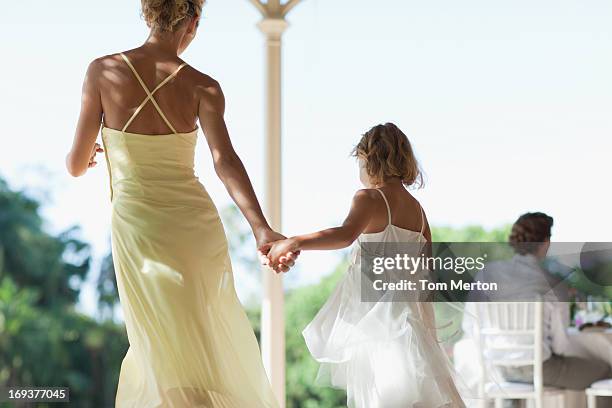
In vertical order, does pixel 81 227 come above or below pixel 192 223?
above

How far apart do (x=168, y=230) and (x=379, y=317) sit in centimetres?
83

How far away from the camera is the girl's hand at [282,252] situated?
9.39 ft

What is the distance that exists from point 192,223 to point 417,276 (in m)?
0.84

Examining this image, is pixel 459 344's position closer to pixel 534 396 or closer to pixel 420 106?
pixel 534 396

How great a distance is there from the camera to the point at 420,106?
421 inches

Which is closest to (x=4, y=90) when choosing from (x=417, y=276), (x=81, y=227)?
(x=81, y=227)

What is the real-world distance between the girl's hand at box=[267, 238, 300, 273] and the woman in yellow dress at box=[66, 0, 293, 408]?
0.23 m

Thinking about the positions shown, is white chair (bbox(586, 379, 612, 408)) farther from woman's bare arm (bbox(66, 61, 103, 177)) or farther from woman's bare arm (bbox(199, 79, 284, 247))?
woman's bare arm (bbox(66, 61, 103, 177))

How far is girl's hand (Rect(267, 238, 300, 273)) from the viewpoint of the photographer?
286 centimetres

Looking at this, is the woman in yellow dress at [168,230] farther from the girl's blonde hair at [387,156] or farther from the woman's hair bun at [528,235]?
the woman's hair bun at [528,235]

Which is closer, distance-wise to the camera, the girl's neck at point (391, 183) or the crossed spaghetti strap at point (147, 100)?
the crossed spaghetti strap at point (147, 100)

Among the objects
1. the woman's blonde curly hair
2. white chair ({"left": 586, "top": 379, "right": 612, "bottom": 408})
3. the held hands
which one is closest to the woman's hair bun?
white chair ({"left": 586, "top": 379, "right": 612, "bottom": 408})

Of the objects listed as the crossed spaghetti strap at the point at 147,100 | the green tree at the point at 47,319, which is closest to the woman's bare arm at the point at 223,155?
the crossed spaghetti strap at the point at 147,100

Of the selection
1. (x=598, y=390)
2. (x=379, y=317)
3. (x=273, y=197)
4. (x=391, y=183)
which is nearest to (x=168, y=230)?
(x=379, y=317)
